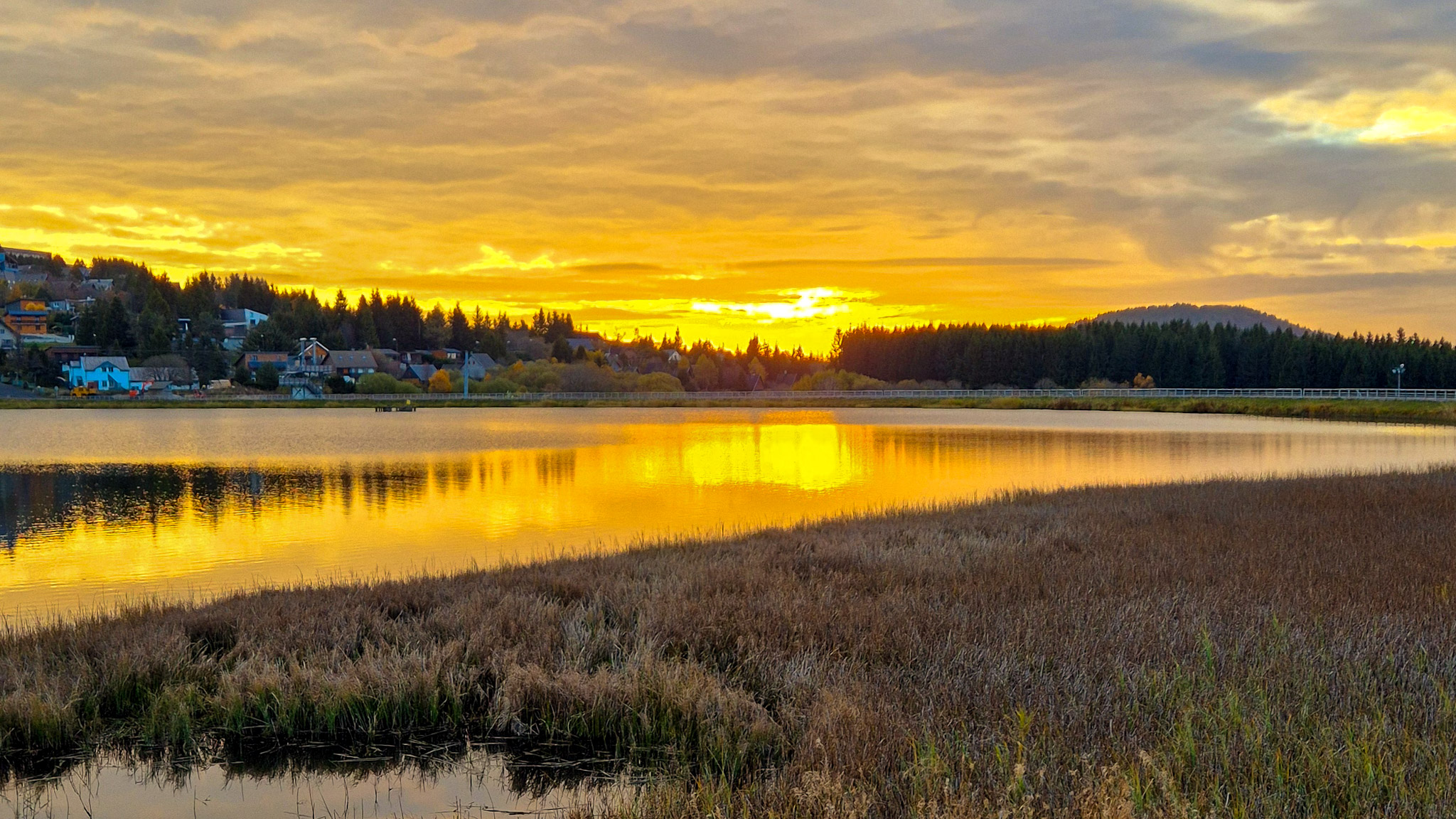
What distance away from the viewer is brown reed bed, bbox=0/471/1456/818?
5.70 meters

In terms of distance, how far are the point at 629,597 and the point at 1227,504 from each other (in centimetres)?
1503

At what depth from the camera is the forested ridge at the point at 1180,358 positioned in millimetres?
153250

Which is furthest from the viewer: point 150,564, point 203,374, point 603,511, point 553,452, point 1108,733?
point 203,374

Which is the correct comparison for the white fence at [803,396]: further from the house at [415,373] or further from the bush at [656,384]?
the house at [415,373]

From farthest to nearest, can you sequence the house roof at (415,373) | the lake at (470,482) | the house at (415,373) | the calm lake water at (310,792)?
the house roof at (415,373) → the house at (415,373) → the lake at (470,482) → the calm lake water at (310,792)

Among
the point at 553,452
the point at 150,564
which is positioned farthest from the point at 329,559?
the point at 553,452

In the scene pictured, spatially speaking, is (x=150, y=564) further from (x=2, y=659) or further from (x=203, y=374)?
(x=203, y=374)

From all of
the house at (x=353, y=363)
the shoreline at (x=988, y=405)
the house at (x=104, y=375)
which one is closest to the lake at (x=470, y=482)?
the shoreline at (x=988, y=405)

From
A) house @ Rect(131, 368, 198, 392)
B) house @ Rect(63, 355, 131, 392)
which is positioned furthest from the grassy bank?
house @ Rect(63, 355, 131, 392)

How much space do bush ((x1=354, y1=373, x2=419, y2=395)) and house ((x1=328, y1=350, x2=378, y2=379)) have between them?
1306 inches

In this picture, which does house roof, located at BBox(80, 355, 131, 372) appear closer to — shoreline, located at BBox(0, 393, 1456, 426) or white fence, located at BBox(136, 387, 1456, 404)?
shoreline, located at BBox(0, 393, 1456, 426)

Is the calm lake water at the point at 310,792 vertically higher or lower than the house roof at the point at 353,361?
lower

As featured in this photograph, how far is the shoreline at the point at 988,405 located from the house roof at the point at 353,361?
161 feet

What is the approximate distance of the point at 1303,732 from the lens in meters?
6.36
